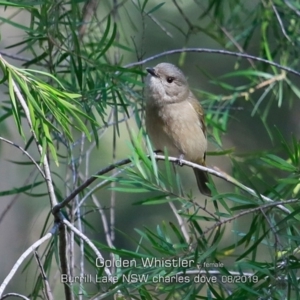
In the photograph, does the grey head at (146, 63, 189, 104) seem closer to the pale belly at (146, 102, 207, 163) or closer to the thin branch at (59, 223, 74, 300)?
the pale belly at (146, 102, 207, 163)

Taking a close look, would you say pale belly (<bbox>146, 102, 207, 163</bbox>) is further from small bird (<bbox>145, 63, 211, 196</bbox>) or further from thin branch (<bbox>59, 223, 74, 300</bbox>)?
thin branch (<bbox>59, 223, 74, 300</bbox>)

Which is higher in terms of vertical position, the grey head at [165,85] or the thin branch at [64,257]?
the grey head at [165,85]

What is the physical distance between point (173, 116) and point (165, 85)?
22 centimetres

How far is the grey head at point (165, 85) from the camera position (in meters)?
3.98

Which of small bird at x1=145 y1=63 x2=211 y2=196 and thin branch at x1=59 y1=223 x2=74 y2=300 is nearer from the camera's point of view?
thin branch at x1=59 y1=223 x2=74 y2=300

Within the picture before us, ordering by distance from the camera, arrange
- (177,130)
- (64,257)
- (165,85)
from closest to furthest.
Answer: (64,257) < (177,130) < (165,85)

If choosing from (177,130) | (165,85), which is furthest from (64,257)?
(165,85)

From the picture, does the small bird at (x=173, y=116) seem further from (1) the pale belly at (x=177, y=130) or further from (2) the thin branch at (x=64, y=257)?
(2) the thin branch at (x=64, y=257)

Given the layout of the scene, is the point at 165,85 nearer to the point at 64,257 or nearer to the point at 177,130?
the point at 177,130

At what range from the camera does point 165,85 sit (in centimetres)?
406

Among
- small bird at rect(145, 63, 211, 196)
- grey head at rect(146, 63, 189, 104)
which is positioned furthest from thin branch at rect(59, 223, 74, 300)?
grey head at rect(146, 63, 189, 104)

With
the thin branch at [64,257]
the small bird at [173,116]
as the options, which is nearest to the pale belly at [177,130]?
the small bird at [173,116]

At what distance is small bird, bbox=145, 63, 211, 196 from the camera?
153 inches

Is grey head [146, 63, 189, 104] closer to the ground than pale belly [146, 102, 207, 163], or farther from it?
farther from it
